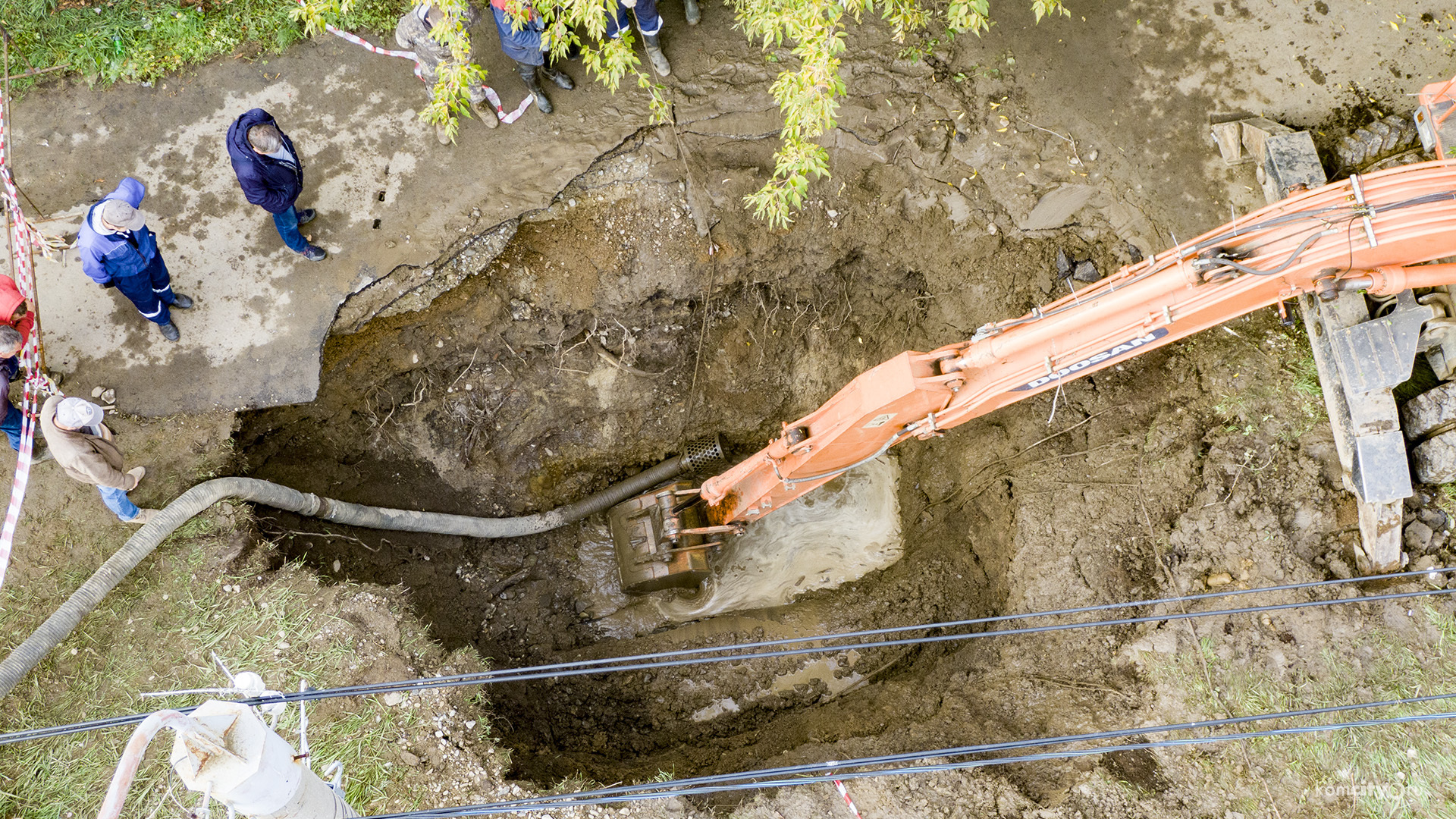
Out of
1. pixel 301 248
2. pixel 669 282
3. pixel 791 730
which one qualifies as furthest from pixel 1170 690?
pixel 301 248

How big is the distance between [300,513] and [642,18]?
5.19 m

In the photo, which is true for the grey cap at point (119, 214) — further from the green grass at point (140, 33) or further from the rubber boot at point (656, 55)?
the rubber boot at point (656, 55)

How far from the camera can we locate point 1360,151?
22.2ft

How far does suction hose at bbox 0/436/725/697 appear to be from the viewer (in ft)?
20.2

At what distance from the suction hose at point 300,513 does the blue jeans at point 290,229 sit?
1985 mm

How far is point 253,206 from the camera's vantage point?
7.54 meters

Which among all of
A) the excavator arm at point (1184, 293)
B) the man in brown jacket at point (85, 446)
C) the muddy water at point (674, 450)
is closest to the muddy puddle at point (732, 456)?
the muddy water at point (674, 450)

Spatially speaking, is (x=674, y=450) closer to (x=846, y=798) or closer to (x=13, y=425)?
(x=846, y=798)

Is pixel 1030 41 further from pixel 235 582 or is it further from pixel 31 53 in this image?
pixel 31 53

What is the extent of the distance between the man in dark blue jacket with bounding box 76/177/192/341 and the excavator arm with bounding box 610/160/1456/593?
5153 millimetres

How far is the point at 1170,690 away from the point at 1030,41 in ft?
18.7

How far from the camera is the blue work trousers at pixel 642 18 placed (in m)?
7.13

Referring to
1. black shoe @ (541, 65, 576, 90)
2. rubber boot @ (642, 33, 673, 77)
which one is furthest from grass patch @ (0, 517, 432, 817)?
rubber boot @ (642, 33, 673, 77)

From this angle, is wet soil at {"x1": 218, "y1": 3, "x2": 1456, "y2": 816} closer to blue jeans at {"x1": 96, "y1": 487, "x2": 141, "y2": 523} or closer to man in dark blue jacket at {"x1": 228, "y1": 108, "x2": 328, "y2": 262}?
man in dark blue jacket at {"x1": 228, "y1": 108, "x2": 328, "y2": 262}
